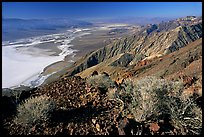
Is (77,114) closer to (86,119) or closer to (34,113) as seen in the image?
(86,119)

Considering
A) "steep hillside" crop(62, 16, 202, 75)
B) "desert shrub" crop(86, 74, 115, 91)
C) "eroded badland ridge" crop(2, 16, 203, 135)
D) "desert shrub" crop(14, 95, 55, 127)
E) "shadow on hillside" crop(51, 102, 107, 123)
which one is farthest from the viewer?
"steep hillside" crop(62, 16, 202, 75)

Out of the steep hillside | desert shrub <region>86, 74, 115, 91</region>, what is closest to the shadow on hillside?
desert shrub <region>86, 74, 115, 91</region>

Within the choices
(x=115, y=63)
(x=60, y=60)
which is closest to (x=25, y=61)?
(x=60, y=60)

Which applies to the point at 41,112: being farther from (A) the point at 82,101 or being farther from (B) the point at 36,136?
(A) the point at 82,101

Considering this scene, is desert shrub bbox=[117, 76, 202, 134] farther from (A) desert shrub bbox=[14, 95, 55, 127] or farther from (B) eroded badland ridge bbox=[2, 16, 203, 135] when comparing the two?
(A) desert shrub bbox=[14, 95, 55, 127]

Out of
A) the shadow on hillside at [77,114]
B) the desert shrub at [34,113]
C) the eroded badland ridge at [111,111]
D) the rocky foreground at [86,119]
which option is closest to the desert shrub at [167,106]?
the eroded badland ridge at [111,111]
